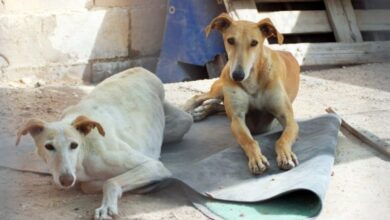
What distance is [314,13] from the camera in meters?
8.02

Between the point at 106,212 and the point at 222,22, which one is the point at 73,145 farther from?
the point at 222,22

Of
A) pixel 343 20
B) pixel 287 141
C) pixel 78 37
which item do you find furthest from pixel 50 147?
pixel 343 20

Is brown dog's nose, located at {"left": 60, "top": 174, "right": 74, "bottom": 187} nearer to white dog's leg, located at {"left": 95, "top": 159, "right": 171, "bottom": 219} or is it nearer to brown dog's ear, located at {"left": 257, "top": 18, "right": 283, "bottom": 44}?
white dog's leg, located at {"left": 95, "top": 159, "right": 171, "bottom": 219}

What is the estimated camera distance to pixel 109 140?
14.2 ft

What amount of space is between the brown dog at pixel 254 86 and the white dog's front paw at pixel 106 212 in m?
1.10

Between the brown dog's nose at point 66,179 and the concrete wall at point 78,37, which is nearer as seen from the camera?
the brown dog's nose at point 66,179

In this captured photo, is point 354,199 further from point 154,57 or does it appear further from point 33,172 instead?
point 154,57

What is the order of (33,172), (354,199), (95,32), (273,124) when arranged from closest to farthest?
(354,199) → (33,172) → (273,124) → (95,32)

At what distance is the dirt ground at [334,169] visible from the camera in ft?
13.6

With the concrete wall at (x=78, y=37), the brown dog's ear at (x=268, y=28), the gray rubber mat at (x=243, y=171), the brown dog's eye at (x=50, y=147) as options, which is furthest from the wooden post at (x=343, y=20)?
the brown dog's eye at (x=50, y=147)

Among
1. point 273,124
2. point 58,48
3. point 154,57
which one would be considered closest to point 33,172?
point 273,124

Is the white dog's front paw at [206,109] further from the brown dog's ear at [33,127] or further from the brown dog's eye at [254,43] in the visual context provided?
the brown dog's ear at [33,127]

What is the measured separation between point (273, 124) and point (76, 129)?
1.92 meters

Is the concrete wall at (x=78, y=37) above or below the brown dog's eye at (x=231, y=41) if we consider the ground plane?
below
